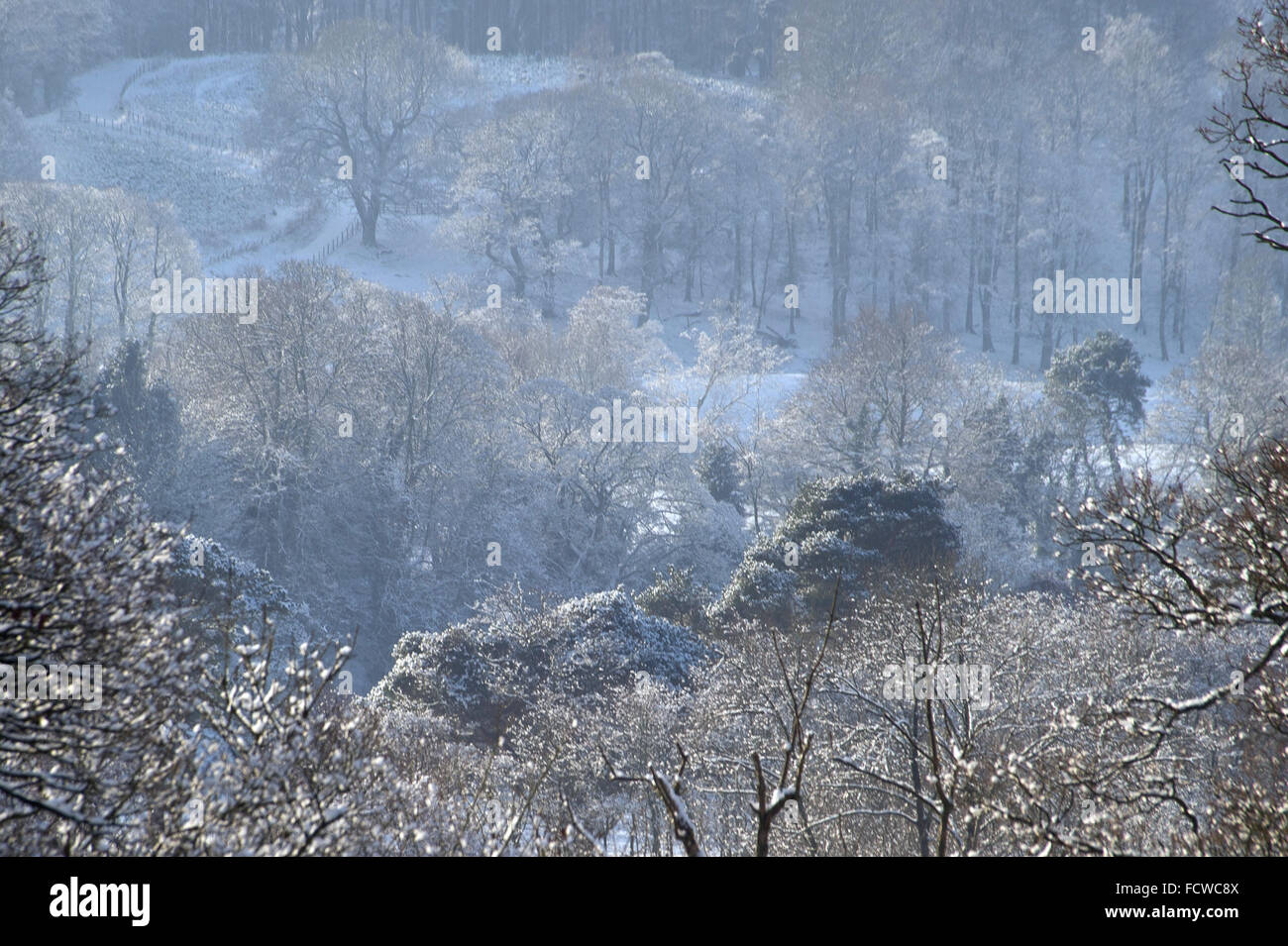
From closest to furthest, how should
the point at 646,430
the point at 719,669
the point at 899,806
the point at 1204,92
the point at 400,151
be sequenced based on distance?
1. the point at 899,806
2. the point at 719,669
3. the point at 646,430
4. the point at 400,151
5. the point at 1204,92

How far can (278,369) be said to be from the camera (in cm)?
3616

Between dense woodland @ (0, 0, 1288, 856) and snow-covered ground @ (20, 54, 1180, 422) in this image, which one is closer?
dense woodland @ (0, 0, 1288, 856)

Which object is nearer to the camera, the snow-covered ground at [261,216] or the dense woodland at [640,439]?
the dense woodland at [640,439]

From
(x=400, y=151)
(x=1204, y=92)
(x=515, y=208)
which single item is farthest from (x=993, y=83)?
Answer: (x=400, y=151)

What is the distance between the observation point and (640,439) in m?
38.2

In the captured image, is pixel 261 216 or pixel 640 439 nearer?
pixel 640 439

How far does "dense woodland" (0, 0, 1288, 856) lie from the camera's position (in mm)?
8258

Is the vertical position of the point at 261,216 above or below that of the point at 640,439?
above

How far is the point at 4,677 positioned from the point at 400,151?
6519 cm

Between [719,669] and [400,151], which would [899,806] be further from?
[400,151]

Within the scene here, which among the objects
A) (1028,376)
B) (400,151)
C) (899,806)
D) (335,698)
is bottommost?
(899,806)

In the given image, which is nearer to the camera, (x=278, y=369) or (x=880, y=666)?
(x=880, y=666)

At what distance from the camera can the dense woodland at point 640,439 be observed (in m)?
8.26
